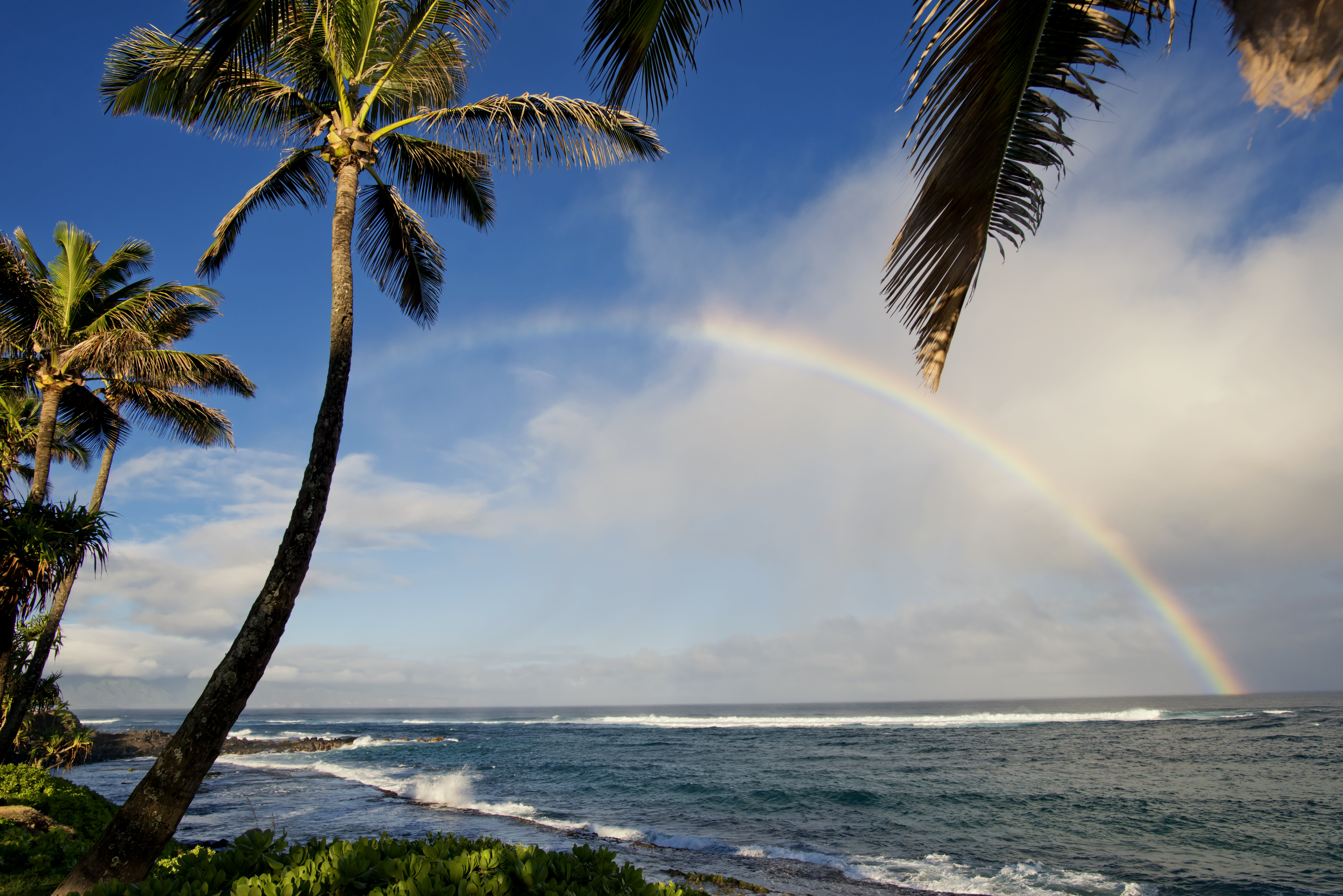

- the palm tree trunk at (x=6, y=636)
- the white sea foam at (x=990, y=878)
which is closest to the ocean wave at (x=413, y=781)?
the white sea foam at (x=990, y=878)

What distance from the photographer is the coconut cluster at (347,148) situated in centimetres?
663

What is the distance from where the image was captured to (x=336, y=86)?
6844 millimetres

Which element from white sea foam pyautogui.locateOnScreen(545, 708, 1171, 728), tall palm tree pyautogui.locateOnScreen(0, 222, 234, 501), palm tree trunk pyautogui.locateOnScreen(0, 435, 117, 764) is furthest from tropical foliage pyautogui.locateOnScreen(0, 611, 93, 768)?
white sea foam pyautogui.locateOnScreen(545, 708, 1171, 728)

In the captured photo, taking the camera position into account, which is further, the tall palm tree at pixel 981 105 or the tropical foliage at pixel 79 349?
the tropical foliage at pixel 79 349

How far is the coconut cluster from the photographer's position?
21.7 feet

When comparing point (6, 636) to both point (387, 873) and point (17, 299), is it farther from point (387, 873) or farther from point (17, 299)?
point (387, 873)

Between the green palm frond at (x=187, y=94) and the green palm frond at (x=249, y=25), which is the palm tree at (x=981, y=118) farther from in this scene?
the green palm frond at (x=187, y=94)

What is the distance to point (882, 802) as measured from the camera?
20.2m

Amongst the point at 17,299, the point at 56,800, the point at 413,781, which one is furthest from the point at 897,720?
the point at 17,299

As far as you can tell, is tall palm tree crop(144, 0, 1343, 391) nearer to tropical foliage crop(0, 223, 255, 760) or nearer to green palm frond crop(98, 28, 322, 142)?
green palm frond crop(98, 28, 322, 142)

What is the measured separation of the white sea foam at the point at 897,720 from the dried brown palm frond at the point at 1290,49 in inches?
2237

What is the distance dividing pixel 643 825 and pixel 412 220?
15655mm

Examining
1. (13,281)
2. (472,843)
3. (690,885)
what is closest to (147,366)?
(13,281)

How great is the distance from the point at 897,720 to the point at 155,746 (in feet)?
197
